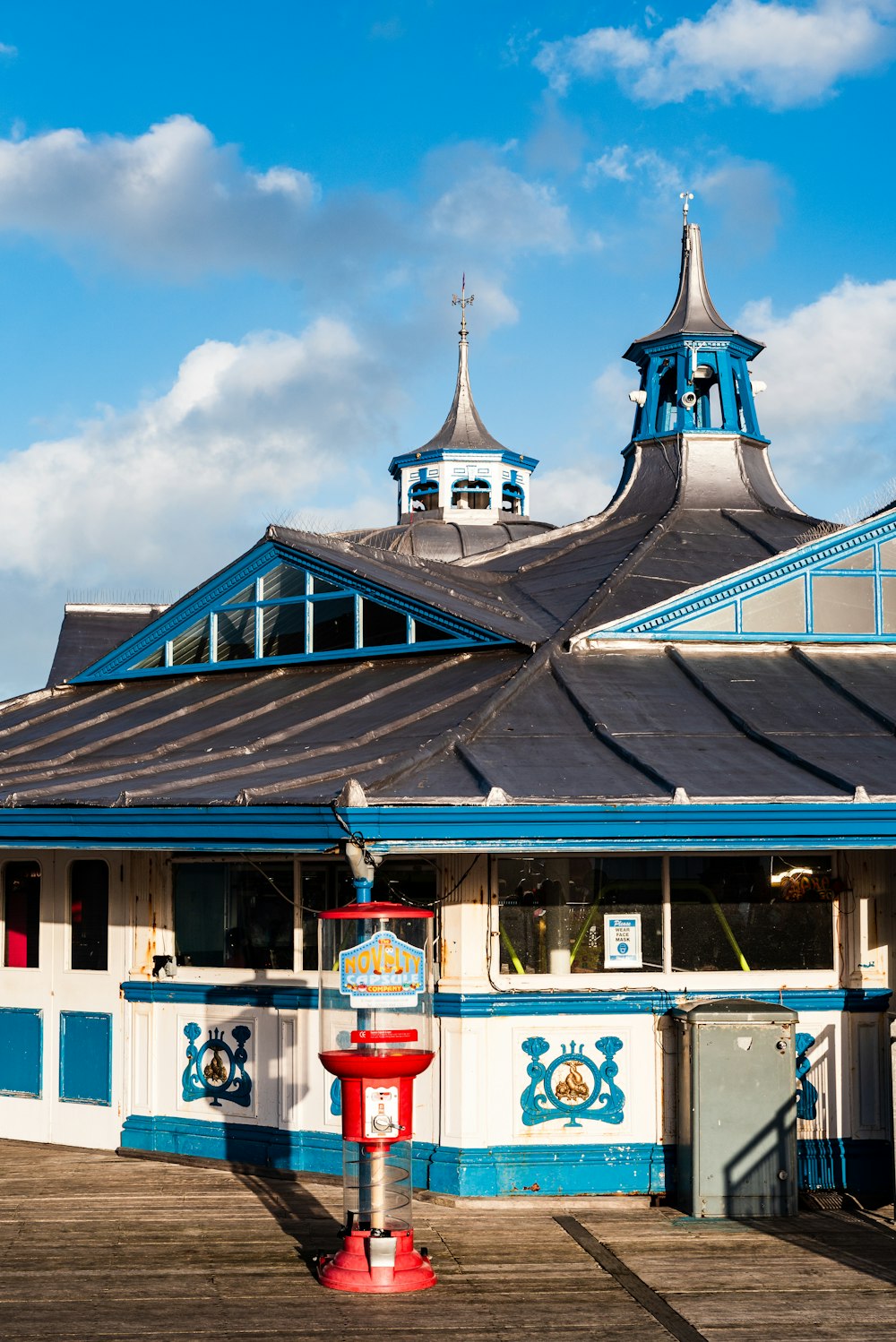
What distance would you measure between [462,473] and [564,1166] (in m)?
33.7

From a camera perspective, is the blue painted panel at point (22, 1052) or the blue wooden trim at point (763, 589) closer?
the blue painted panel at point (22, 1052)

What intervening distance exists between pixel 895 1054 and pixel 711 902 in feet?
5.55

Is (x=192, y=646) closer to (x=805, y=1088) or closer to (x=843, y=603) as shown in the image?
(x=843, y=603)

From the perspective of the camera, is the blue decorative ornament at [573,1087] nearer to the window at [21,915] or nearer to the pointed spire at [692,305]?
the window at [21,915]

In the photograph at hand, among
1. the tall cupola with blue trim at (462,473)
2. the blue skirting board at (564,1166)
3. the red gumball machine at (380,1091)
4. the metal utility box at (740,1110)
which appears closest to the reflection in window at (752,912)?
the metal utility box at (740,1110)

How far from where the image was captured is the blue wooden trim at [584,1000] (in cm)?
1141

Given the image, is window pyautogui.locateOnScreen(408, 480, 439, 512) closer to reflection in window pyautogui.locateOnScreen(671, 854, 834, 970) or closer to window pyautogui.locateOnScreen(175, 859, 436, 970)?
window pyautogui.locateOnScreen(175, 859, 436, 970)

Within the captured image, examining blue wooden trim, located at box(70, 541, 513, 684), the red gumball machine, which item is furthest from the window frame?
blue wooden trim, located at box(70, 541, 513, 684)

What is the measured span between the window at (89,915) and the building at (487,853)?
2 cm

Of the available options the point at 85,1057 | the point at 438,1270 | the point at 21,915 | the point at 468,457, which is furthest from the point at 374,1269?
the point at 468,457

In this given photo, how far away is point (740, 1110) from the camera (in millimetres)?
11023

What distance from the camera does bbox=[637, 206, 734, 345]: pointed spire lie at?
20234 millimetres

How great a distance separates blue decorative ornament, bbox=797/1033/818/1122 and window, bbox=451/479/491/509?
108 ft

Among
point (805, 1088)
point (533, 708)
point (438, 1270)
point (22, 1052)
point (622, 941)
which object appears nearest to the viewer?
point (438, 1270)
